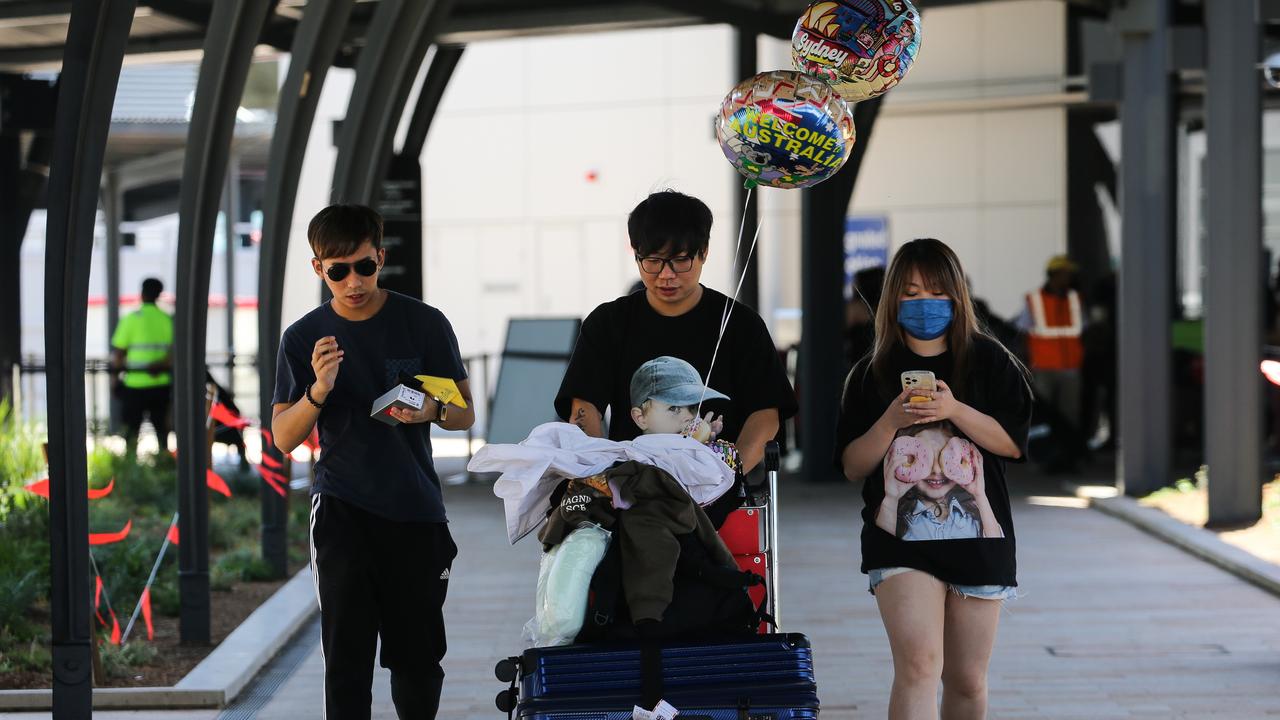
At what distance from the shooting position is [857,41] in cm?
467

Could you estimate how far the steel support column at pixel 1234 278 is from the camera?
32.9ft

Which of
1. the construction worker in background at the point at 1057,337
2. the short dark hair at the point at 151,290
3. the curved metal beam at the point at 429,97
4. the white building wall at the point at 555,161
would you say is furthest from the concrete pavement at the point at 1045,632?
the white building wall at the point at 555,161

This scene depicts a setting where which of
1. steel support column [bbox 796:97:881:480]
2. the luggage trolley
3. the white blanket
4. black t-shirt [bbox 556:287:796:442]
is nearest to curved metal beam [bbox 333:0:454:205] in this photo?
steel support column [bbox 796:97:881:480]

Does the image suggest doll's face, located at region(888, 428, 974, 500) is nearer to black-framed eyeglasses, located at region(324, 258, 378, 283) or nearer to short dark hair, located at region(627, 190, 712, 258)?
short dark hair, located at region(627, 190, 712, 258)

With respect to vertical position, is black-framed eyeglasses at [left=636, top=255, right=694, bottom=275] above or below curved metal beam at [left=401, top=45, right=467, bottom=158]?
below

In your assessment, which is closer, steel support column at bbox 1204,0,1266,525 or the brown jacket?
the brown jacket

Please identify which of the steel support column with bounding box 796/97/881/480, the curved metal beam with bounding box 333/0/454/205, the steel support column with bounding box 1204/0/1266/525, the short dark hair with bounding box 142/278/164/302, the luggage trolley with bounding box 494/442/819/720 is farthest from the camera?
the short dark hair with bounding box 142/278/164/302

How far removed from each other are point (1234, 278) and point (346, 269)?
7.42 m

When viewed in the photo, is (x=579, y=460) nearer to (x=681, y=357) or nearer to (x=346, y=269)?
(x=681, y=357)

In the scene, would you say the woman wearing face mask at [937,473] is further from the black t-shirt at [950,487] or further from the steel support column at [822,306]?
the steel support column at [822,306]

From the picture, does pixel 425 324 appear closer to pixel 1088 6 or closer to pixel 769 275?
pixel 1088 6

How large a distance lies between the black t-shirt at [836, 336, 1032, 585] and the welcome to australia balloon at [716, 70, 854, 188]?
2.30ft

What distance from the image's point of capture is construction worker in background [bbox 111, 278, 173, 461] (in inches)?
554

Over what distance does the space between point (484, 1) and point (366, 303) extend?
932 centimetres
